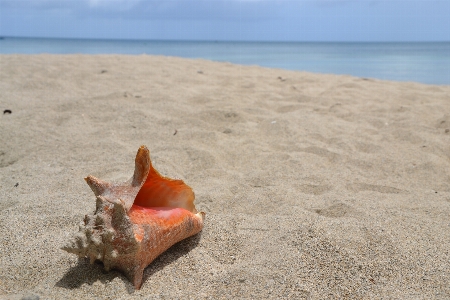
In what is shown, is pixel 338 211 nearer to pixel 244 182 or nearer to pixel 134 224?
pixel 244 182

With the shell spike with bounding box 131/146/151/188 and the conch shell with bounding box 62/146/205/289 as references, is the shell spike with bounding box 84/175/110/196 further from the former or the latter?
the shell spike with bounding box 131/146/151/188

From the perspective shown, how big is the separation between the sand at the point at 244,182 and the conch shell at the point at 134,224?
0.29 feet

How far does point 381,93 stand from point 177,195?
14.4 feet

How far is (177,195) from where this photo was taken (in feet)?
6.57

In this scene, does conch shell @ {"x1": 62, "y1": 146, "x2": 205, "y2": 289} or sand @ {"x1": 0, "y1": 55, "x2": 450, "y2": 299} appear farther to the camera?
sand @ {"x1": 0, "y1": 55, "x2": 450, "y2": 299}

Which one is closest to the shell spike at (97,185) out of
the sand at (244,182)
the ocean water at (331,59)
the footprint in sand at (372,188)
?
the sand at (244,182)

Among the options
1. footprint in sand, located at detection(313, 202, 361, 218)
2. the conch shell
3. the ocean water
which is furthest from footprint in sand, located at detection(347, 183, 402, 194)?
the ocean water

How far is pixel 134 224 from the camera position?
1627mm

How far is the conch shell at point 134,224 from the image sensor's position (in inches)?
61.6

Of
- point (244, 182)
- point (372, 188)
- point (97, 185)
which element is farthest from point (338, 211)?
point (97, 185)

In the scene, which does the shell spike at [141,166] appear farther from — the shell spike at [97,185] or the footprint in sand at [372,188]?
the footprint in sand at [372,188]

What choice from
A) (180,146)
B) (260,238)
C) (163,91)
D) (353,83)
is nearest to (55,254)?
(260,238)

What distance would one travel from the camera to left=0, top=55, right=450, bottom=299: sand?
168cm

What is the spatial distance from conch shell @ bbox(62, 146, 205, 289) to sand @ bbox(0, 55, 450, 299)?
0.29 ft
